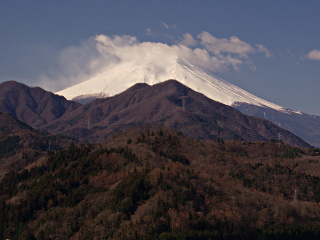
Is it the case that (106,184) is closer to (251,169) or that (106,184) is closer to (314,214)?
(314,214)

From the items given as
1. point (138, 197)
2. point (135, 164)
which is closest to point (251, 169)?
point (135, 164)

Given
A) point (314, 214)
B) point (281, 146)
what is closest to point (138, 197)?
point (314, 214)

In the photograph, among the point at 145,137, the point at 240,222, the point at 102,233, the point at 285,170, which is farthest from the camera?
the point at 145,137

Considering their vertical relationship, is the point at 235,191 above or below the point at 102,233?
above

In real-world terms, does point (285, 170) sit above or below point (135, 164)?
above

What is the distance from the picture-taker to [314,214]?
302 feet

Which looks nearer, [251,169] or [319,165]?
[251,169]

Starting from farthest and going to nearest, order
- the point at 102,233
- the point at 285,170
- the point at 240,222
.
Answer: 1. the point at 285,170
2. the point at 240,222
3. the point at 102,233

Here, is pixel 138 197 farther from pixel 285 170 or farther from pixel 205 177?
pixel 285 170

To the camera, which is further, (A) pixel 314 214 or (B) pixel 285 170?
(B) pixel 285 170

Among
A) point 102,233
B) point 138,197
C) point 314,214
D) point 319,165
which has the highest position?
point 319,165

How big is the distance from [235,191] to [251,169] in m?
46.6

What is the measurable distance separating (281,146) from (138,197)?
134 metres

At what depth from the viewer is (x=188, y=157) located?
452 ft
